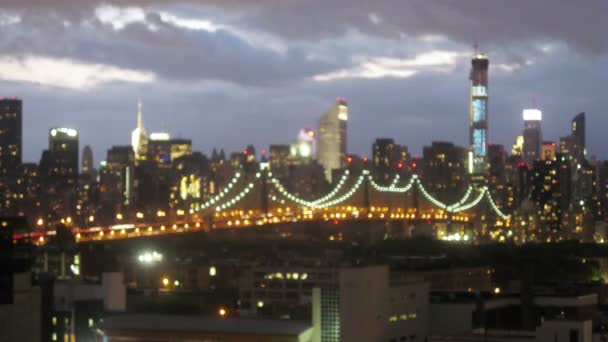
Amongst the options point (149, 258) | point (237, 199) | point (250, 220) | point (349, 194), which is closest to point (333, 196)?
point (349, 194)

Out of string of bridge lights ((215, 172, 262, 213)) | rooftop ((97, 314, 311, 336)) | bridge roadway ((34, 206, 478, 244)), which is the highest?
string of bridge lights ((215, 172, 262, 213))

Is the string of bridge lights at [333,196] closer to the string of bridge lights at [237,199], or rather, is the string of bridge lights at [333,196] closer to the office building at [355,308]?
the string of bridge lights at [237,199]

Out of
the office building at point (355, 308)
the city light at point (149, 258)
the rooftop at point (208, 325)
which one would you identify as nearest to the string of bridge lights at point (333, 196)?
the city light at point (149, 258)

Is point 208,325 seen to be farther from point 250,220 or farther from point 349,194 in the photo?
point 349,194

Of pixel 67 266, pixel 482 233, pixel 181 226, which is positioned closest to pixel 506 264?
pixel 181 226

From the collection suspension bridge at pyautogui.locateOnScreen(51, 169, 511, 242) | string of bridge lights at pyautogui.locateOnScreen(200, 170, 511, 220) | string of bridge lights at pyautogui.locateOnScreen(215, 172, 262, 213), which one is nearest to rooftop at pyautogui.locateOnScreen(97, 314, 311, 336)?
suspension bridge at pyautogui.locateOnScreen(51, 169, 511, 242)

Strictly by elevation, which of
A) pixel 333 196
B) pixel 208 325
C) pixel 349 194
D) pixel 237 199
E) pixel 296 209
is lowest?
pixel 208 325

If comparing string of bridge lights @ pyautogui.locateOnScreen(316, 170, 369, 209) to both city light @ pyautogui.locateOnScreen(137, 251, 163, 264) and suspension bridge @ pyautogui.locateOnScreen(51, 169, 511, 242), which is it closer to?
suspension bridge @ pyautogui.locateOnScreen(51, 169, 511, 242)

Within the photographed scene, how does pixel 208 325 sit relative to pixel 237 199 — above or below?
below

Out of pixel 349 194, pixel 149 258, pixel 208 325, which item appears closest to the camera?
pixel 208 325

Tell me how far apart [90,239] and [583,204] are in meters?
85.7

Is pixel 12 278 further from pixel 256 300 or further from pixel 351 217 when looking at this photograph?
pixel 351 217

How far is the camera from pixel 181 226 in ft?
318

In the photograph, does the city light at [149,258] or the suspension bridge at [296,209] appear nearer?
the city light at [149,258]
